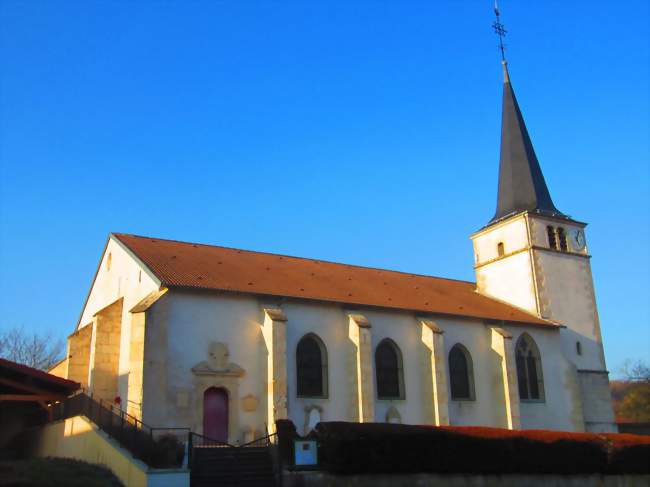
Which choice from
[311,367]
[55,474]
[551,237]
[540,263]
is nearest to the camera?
[55,474]

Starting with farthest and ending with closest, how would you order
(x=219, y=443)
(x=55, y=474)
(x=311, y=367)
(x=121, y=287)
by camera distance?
1. (x=121, y=287)
2. (x=311, y=367)
3. (x=219, y=443)
4. (x=55, y=474)

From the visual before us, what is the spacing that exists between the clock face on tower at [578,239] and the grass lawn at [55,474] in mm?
28460

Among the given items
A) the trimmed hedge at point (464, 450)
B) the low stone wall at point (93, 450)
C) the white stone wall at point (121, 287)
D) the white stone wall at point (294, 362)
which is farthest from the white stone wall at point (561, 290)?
the low stone wall at point (93, 450)

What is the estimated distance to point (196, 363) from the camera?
74.8 feet

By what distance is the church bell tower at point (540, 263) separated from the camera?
34219 mm

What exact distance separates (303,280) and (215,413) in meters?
7.59

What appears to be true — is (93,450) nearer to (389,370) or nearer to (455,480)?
(455,480)

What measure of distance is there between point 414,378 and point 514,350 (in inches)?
259

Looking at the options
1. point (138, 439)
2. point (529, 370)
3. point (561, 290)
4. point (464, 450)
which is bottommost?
point (464, 450)

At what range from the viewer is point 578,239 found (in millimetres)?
37125

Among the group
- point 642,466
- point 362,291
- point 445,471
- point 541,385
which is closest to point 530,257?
point 541,385

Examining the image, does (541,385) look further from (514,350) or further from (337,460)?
(337,460)

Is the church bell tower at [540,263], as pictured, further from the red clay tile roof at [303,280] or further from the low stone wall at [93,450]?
the low stone wall at [93,450]

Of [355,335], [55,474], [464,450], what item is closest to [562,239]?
[355,335]
